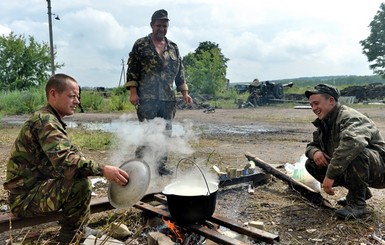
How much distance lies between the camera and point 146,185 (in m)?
2.89

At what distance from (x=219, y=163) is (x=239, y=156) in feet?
2.76

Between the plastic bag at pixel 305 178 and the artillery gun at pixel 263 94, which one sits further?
the artillery gun at pixel 263 94

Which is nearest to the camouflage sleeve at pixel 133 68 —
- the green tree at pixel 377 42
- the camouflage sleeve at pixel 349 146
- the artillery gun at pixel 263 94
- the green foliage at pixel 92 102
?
the camouflage sleeve at pixel 349 146

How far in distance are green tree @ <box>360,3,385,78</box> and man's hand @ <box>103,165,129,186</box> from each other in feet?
174

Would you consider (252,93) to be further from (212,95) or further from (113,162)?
(113,162)

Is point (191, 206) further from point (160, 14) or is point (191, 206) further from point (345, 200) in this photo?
point (160, 14)

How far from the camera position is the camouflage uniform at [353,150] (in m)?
3.44

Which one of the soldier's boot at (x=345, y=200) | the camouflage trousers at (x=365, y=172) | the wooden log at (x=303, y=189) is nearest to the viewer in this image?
the camouflage trousers at (x=365, y=172)

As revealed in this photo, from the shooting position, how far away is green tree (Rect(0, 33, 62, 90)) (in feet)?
118

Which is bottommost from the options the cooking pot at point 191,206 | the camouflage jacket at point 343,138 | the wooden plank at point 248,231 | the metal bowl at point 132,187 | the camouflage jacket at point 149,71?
the wooden plank at point 248,231

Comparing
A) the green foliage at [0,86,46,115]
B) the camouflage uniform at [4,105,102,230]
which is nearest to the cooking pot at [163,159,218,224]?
the camouflage uniform at [4,105,102,230]

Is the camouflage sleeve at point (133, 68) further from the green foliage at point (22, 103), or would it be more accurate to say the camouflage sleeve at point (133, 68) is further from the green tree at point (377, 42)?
the green tree at point (377, 42)

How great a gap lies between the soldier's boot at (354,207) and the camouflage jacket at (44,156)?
2527 millimetres

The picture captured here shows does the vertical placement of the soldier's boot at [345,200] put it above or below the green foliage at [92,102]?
below
